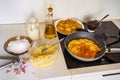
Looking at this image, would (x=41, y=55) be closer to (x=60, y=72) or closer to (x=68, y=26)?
(x=60, y=72)

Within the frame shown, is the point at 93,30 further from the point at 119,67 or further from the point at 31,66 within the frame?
the point at 31,66

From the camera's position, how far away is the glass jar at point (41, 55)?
2.80ft

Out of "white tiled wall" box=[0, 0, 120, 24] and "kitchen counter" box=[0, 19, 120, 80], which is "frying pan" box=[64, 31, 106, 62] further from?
"white tiled wall" box=[0, 0, 120, 24]

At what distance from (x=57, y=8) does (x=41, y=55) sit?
17.6 inches

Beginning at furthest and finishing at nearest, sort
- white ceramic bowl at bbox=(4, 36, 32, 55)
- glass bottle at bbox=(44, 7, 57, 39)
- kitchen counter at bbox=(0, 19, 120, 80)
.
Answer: glass bottle at bbox=(44, 7, 57, 39), white ceramic bowl at bbox=(4, 36, 32, 55), kitchen counter at bbox=(0, 19, 120, 80)

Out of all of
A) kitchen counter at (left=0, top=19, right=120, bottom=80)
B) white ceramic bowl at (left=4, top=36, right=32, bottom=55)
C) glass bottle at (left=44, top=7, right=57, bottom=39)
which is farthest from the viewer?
glass bottle at (left=44, top=7, right=57, bottom=39)

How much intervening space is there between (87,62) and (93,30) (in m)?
0.32

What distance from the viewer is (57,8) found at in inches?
46.6

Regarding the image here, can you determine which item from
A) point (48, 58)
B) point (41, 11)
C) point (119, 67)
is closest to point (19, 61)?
point (48, 58)

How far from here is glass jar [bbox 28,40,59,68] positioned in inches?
33.5

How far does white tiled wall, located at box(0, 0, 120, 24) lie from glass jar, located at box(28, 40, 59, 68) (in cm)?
31

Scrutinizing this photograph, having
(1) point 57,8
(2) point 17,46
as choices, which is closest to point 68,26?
(1) point 57,8

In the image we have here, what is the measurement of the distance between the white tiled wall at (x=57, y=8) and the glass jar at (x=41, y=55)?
1.00 ft

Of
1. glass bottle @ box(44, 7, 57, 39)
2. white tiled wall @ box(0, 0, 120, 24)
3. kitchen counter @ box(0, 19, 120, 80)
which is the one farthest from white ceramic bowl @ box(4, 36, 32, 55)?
white tiled wall @ box(0, 0, 120, 24)
